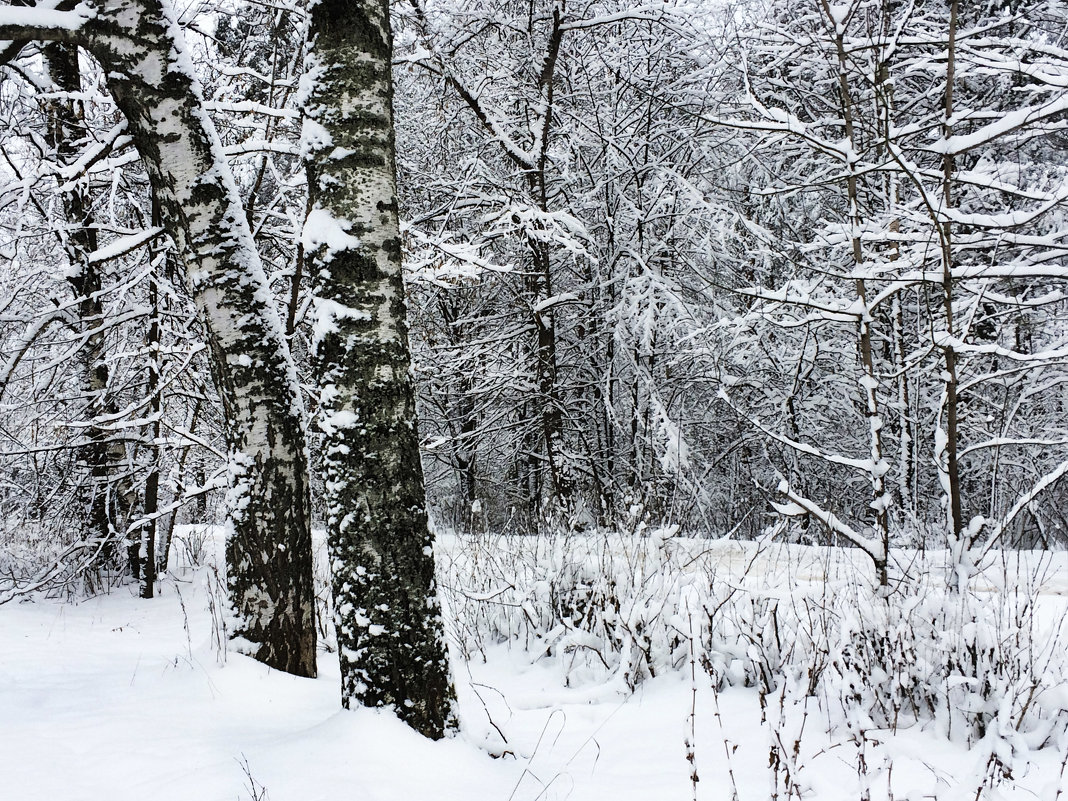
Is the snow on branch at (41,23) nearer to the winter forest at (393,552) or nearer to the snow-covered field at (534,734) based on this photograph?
the winter forest at (393,552)

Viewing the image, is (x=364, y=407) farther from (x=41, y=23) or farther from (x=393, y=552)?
(x=41, y=23)

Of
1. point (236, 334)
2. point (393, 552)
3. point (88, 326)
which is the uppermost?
point (88, 326)

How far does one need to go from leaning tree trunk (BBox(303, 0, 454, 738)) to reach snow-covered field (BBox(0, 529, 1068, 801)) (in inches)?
8.7

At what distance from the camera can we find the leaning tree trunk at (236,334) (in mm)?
3436

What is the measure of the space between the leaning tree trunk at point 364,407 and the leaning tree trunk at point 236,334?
3.19ft

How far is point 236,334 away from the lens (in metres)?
3.53

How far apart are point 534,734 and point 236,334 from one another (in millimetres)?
2363

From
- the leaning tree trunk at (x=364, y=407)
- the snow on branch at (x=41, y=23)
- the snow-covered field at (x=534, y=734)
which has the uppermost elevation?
the snow on branch at (x=41, y=23)

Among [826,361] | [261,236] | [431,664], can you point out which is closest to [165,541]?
[261,236]

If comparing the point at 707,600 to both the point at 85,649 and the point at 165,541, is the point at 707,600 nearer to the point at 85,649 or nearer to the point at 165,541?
the point at 85,649

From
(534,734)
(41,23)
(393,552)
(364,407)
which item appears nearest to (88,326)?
(41,23)

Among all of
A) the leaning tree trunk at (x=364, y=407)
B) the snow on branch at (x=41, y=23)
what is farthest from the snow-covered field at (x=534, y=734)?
the snow on branch at (x=41, y=23)

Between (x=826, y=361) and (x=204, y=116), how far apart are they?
9426mm

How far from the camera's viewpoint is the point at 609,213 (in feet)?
33.3
